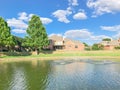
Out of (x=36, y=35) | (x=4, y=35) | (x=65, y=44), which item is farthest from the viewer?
(x=65, y=44)

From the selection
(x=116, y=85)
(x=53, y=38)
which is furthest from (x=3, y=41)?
(x=116, y=85)

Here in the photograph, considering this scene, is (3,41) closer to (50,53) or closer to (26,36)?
(26,36)

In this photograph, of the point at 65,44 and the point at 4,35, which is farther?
the point at 65,44

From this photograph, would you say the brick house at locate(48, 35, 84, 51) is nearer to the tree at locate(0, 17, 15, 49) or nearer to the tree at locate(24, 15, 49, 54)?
the tree at locate(24, 15, 49, 54)

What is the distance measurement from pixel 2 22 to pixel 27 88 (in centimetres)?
5732

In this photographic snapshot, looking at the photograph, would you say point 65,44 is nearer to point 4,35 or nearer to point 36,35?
point 36,35

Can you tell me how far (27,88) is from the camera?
2702 centimetres

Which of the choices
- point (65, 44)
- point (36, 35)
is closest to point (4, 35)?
point (36, 35)

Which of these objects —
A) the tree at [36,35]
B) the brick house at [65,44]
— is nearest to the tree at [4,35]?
the tree at [36,35]

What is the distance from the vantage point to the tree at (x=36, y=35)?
90.3m

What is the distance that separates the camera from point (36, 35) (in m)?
90.9

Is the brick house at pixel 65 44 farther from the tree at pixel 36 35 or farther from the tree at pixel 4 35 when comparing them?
the tree at pixel 4 35

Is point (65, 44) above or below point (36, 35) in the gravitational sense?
below

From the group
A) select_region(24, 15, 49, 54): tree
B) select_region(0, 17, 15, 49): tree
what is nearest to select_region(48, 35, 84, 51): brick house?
select_region(24, 15, 49, 54): tree
